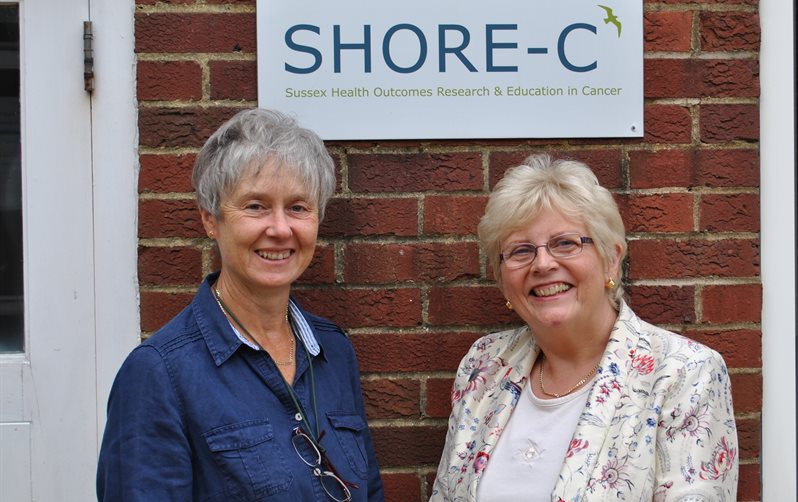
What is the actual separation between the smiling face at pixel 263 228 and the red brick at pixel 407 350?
0.54m

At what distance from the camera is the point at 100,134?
2586 mm

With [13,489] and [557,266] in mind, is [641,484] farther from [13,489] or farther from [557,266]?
[13,489]

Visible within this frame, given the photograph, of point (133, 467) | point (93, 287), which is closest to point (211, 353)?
point (133, 467)

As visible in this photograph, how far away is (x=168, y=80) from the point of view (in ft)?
8.46

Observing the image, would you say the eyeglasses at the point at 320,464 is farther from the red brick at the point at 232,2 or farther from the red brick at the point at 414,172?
the red brick at the point at 232,2

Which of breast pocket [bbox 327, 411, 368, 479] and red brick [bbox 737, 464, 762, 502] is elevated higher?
breast pocket [bbox 327, 411, 368, 479]

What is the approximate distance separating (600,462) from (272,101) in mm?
1312

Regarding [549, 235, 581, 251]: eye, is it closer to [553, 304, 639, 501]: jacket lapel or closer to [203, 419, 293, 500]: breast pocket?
[553, 304, 639, 501]: jacket lapel

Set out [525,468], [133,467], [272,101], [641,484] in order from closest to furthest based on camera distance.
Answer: [133,467] < [641,484] < [525,468] < [272,101]

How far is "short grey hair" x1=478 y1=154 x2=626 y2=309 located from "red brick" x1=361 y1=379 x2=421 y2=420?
54 cm

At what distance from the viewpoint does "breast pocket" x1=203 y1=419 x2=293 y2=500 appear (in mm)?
1946

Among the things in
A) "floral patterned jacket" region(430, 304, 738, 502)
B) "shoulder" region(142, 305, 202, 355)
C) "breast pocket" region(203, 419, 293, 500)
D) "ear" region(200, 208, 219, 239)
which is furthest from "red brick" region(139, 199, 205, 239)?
"floral patterned jacket" region(430, 304, 738, 502)

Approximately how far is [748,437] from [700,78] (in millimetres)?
1056

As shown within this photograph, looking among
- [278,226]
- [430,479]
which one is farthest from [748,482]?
[278,226]
